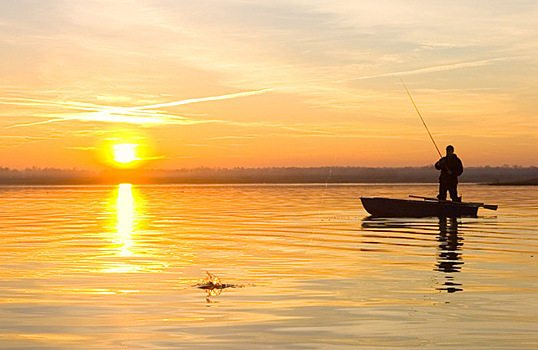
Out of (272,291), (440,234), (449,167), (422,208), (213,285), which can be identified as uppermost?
(449,167)

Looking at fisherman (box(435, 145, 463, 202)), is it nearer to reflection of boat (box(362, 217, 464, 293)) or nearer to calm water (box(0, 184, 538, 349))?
reflection of boat (box(362, 217, 464, 293))

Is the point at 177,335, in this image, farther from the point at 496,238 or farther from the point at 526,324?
the point at 496,238

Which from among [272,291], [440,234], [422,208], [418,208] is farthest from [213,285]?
[418,208]

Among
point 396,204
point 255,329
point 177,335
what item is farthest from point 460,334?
point 396,204

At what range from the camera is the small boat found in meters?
34.2

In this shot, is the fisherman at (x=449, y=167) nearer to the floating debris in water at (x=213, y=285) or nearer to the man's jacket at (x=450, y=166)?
the man's jacket at (x=450, y=166)

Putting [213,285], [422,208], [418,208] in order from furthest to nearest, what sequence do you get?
[418,208], [422,208], [213,285]

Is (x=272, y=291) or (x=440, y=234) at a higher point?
(x=440, y=234)

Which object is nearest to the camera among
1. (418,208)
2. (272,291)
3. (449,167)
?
(272,291)

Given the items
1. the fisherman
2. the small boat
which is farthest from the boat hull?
the fisherman

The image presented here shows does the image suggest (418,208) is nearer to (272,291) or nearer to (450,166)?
(450,166)

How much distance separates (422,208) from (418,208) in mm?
209

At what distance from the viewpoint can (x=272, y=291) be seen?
13391mm

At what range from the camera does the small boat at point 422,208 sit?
34.2 meters
